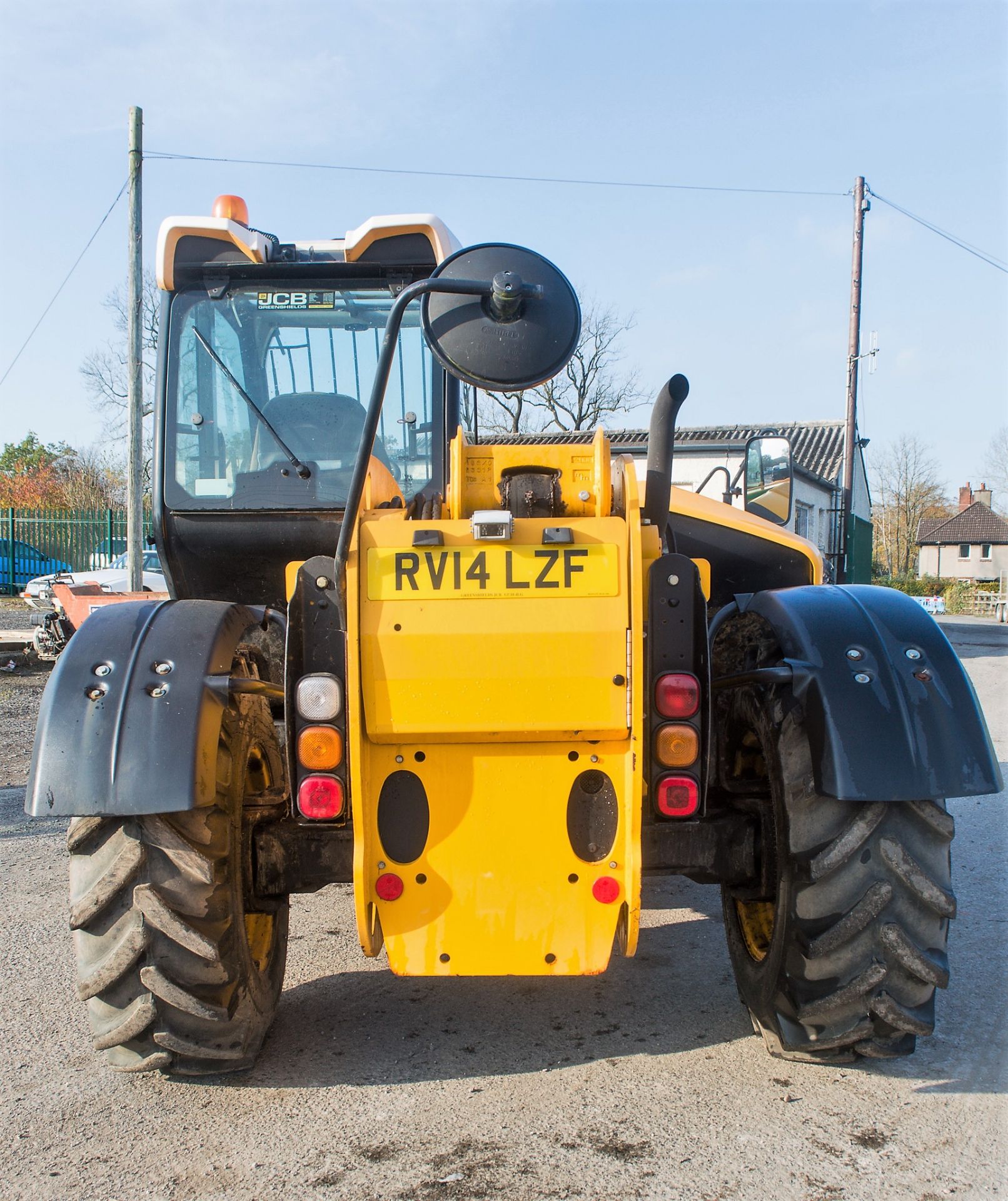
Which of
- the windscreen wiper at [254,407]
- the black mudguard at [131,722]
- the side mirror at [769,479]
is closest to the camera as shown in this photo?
the black mudguard at [131,722]

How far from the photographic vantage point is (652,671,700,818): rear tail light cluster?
301 centimetres

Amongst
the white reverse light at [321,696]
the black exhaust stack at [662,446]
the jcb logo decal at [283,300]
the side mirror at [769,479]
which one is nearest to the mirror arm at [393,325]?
the black exhaust stack at [662,446]

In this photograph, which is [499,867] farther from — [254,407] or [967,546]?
[967,546]

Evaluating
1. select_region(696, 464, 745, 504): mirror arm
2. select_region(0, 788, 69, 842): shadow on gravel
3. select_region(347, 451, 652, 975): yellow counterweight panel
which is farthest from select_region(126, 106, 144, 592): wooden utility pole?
select_region(347, 451, 652, 975): yellow counterweight panel

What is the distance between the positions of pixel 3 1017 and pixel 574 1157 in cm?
213

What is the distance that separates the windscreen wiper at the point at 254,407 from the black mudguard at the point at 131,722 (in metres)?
1.30

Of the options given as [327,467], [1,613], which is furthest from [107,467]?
[327,467]

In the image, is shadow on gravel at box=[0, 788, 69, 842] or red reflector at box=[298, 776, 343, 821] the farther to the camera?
shadow on gravel at box=[0, 788, 69, 842]

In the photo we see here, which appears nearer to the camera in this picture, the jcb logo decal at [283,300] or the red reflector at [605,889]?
the red reflector at [605,889]

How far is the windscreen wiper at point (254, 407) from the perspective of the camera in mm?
4359

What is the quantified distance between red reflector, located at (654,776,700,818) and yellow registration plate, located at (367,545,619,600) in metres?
0.60

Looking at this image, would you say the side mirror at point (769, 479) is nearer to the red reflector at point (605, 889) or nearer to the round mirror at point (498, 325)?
the red reflector at point (605, 889)

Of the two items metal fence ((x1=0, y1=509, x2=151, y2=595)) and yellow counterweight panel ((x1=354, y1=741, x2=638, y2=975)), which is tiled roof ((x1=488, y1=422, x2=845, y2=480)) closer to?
metal fence ((x1=0, y1=509, x2=151, y2=595))

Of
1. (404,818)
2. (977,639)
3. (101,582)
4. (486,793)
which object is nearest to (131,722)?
(404,818)
